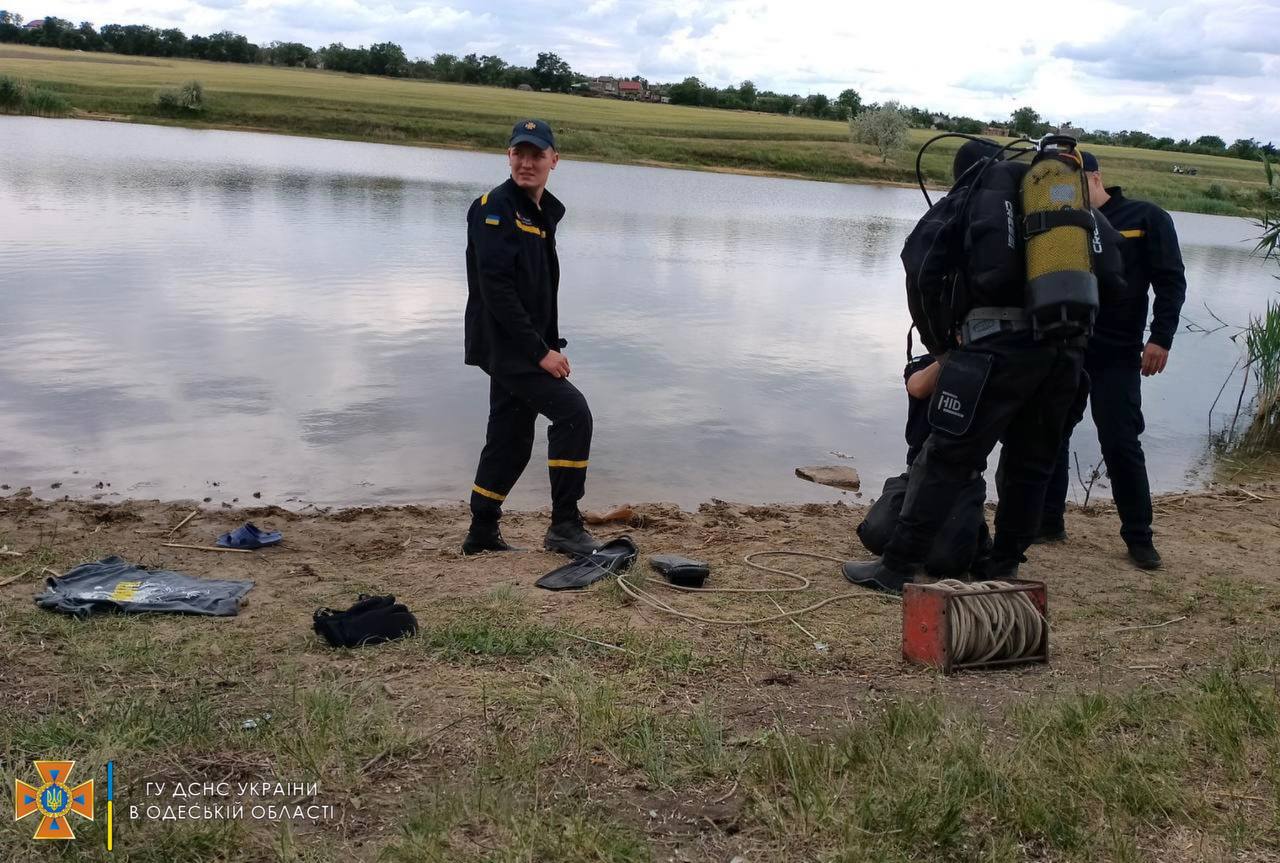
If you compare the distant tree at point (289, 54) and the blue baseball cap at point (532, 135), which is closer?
the blue baseball cap at point (532, 135)

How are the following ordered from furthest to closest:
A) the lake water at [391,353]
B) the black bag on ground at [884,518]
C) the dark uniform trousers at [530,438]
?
the lake water at [391,353]
the black bag on ground at [884,518]
the dark uniform trousers at [530,438]

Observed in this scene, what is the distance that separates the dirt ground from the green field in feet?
146

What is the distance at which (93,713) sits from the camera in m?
3.54

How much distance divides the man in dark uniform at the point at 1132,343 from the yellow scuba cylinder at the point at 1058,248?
1.32 meters

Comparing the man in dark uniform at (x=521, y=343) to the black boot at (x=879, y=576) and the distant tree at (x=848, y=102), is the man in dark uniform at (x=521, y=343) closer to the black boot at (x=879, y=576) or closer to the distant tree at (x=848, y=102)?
the black boot at (x=879, y=576)

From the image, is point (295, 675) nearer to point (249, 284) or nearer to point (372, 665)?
point (372, 665)

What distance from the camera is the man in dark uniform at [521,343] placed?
19.3ft

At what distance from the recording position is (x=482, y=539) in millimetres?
6387

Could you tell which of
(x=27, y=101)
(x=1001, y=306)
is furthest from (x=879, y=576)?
(x=27, y=101)

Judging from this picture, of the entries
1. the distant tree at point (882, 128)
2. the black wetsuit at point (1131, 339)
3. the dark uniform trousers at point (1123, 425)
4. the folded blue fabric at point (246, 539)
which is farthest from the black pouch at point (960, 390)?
the distant tree at point (882, 128)

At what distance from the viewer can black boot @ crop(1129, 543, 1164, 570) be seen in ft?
21.6

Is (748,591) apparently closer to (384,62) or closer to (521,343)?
(521,343)

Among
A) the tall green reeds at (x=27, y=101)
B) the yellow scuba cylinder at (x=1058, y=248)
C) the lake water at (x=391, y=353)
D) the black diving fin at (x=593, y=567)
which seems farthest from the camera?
the tall green reeds at (x=27, y=101)

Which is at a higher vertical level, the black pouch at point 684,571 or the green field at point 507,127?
the green field at point 507,127
